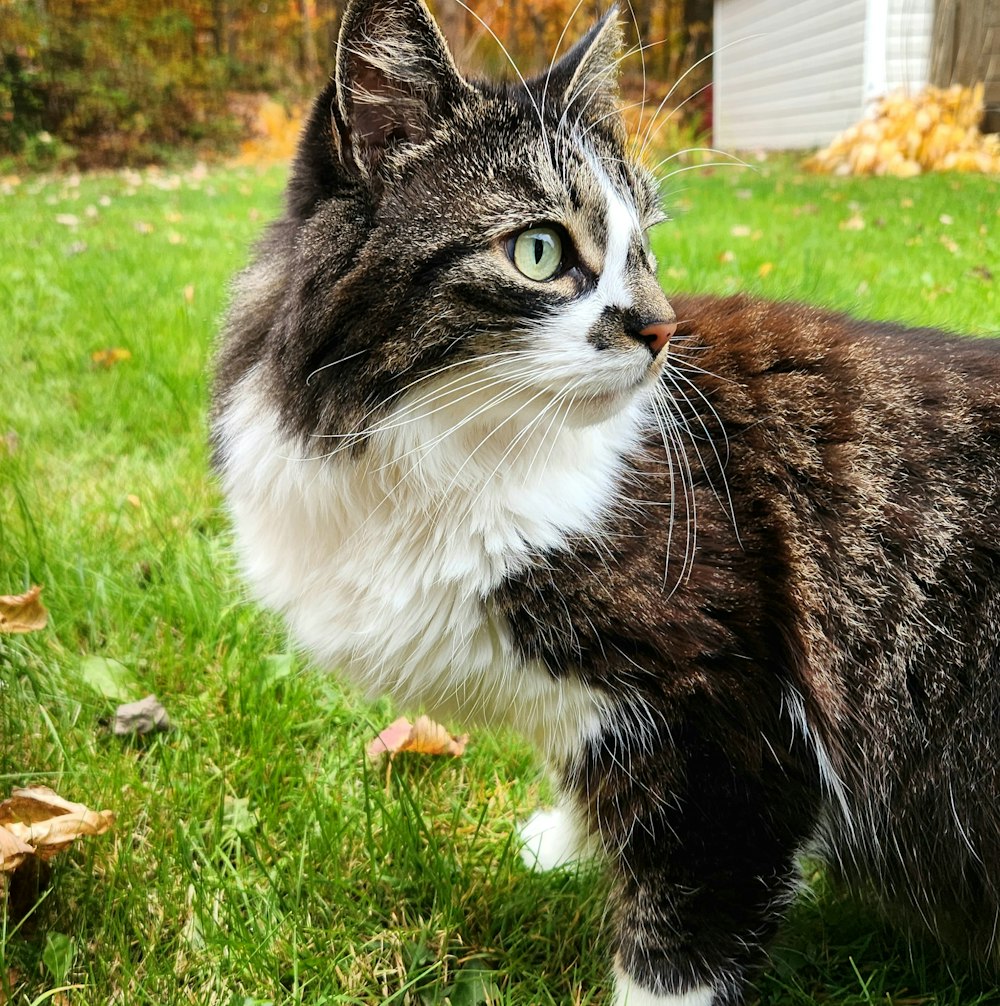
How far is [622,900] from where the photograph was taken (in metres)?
1.39

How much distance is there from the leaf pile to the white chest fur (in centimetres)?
408

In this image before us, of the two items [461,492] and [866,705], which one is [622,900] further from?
[461,492]

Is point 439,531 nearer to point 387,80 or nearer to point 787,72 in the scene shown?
point 387,80

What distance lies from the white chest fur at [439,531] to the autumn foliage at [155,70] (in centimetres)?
867

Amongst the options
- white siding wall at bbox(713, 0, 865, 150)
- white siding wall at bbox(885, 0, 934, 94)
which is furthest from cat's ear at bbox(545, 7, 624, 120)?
white siding wall at bbox(713, 0, 865, 150)

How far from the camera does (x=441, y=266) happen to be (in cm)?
124

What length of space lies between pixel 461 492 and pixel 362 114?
0.59 metres

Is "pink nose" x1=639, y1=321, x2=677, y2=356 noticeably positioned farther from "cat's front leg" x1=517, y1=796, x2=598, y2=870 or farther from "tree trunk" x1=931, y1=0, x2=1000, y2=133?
"tree trunk" x1=931, y1=0, x2=1000, y2=133

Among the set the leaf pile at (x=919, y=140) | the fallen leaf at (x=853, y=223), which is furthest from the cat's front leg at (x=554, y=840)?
the fallen leaf at (x=853, y=223)

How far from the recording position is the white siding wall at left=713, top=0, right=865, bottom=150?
848cm

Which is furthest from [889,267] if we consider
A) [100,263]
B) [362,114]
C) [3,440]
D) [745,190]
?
[100,263]

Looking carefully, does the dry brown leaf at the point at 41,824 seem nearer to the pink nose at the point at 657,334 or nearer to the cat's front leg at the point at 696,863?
the cat's front leg at the point at 696,863

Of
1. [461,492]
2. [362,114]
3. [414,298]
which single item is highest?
[362,114]

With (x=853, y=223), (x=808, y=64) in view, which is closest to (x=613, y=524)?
(x=853, y=223)
